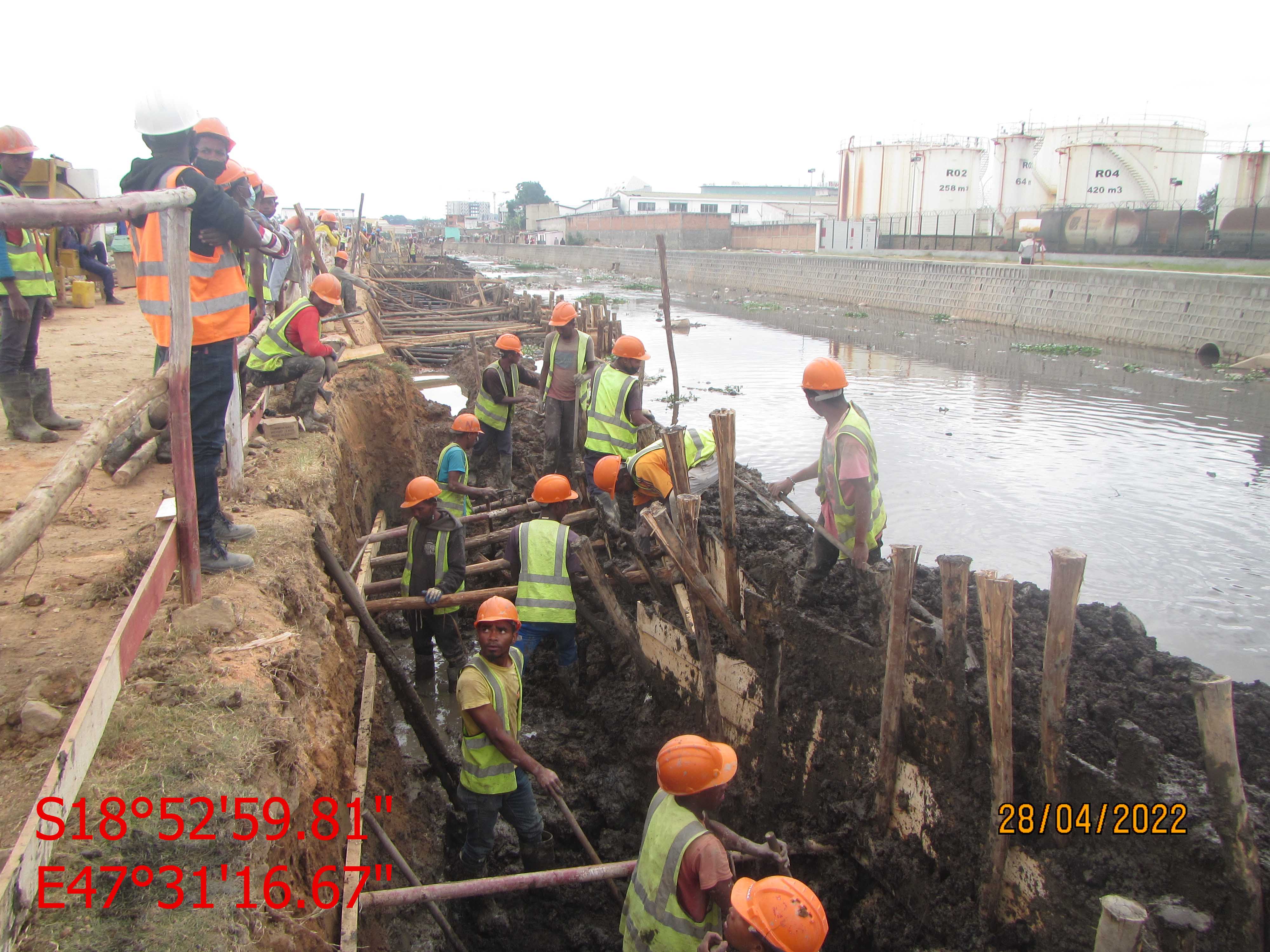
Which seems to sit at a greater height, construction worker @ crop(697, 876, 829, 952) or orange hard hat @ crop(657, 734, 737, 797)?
orange hard hat @ crop(657, 734, 737, 797)

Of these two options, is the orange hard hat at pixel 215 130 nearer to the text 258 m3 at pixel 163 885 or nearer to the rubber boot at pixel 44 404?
the rubber boot at pixel 44 404

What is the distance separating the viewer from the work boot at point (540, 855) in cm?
437

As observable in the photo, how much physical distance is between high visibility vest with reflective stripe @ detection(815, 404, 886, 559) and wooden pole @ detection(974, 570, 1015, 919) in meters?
1.29

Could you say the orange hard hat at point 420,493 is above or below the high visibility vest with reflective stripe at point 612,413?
below

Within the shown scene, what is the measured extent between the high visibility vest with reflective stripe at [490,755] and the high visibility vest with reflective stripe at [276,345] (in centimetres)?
407

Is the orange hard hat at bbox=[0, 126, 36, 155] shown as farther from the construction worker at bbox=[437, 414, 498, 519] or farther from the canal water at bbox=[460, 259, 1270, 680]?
the canal water at bbox=[460, 259, 1270, 680]

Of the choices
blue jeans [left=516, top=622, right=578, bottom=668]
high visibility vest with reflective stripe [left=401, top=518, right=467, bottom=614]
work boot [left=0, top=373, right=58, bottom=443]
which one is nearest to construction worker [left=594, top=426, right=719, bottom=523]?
blue jeans [left=516, top=622, right=578, bottom=668]

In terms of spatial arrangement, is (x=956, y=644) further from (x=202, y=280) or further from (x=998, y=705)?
(x=202, y=280)

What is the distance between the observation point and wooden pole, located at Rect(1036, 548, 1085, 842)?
3.04 m

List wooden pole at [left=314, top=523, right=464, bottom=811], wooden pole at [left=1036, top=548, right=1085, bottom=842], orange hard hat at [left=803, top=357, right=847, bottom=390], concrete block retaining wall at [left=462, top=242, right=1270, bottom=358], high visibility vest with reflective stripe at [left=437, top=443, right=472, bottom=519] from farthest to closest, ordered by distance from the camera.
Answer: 1. concrete block retaining wall at [left=462, top=242, right=1270, bottom=358]
2. high visibility vest with reflective stripe at [left=437, top=443, right=472, bottom=519]
3. orange hard hat at [left=803, top=357, right=847, bottom=390]
4. wooden pole at [left=314, top=523, right=464, bottom=811]
5. wooden pole at [left=1036, top=548, right=1085, bottom=842]

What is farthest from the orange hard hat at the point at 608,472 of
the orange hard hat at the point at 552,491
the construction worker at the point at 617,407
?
the orange hard hat at the point at 552,491

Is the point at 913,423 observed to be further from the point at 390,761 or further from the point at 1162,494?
the point at 390,761

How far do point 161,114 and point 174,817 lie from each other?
2934mm

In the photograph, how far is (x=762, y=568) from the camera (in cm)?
502
